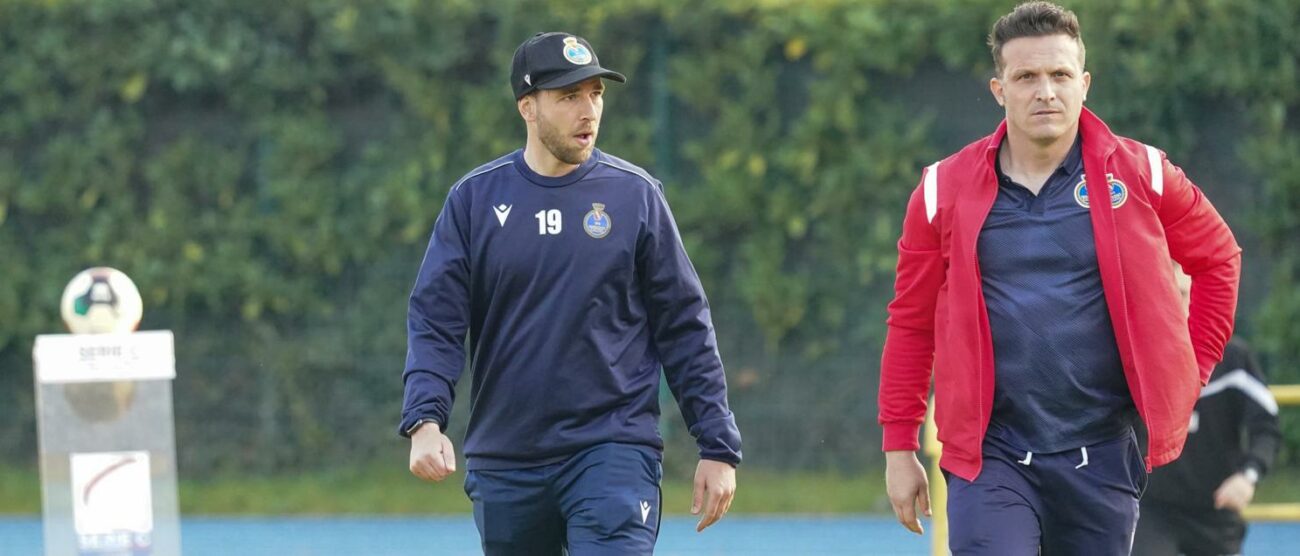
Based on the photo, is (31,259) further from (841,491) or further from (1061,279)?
(1061,279)

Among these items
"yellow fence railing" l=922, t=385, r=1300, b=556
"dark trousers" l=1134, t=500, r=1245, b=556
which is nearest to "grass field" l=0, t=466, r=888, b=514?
"yellow fence railing" l=922, t=385, r=1300, b=556

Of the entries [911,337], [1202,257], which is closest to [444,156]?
[911,337]

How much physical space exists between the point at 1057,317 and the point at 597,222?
1.27 m

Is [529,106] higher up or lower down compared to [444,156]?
lower down

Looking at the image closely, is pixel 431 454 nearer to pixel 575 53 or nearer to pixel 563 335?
pixel 563 335

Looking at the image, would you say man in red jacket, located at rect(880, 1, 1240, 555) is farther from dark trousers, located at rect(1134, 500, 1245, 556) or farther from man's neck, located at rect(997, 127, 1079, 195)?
dark trousers, located at rect(1134, 500, 1245, 556)

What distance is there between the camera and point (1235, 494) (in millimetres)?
6520

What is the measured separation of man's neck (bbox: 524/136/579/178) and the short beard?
3cm

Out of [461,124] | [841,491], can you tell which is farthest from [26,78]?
[841,491]

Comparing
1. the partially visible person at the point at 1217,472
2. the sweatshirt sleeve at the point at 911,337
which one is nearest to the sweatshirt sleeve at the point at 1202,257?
the sweatshirt sleeve at the point at 911,337

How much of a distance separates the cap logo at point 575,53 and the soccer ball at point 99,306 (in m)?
2.28

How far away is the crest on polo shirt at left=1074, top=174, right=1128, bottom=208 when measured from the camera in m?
4.50

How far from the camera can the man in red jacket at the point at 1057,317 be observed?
4.48 metres

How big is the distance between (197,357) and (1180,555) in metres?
6.82
